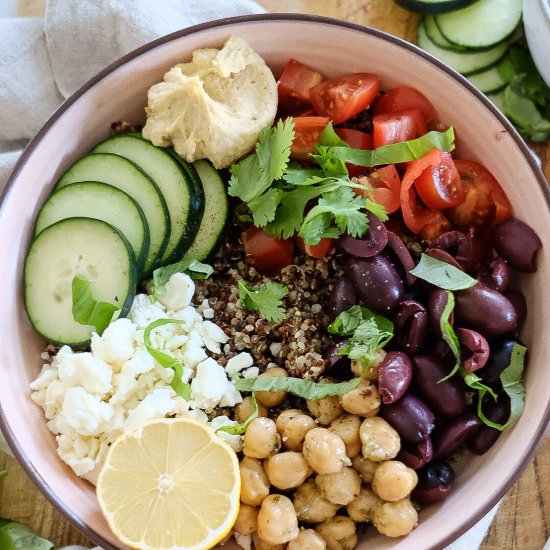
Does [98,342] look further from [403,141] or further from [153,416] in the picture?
[403,141]

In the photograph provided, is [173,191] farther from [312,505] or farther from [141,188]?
[312,505]

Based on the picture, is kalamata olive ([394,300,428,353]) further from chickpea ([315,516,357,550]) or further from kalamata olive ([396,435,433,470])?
chickpea ([315,516,357,550])

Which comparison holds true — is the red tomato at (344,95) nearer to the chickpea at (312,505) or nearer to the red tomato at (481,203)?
the red tomato at (481,203)

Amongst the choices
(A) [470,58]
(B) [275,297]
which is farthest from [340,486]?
(A) [470,58]

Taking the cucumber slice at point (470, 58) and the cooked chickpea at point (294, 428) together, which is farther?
the cucumber slice at point (470, 58)

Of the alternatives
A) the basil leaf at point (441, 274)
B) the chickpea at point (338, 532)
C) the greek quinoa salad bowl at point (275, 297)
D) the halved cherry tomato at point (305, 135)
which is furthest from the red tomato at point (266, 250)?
the chickpea at point (338, 532)

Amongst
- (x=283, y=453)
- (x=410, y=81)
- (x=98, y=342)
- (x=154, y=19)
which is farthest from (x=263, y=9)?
(x=283, y=453)

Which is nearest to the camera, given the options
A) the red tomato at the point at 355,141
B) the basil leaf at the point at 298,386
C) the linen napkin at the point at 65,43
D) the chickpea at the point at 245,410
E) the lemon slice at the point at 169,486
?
the lemon slice at the point at 169,486
